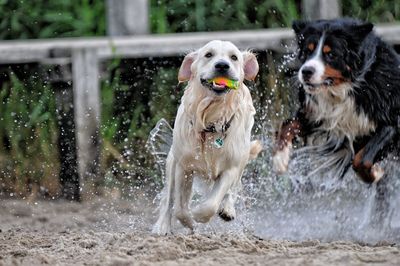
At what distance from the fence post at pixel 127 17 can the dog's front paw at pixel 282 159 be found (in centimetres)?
223

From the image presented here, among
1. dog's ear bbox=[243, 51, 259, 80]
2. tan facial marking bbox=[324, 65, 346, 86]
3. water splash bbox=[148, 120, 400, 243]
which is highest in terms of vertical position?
dog's ear bbox=[243, 51, 259, 80]

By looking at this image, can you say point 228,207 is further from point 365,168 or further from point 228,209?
point 365,168

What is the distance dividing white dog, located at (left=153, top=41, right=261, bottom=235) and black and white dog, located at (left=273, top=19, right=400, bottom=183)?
0.57 m

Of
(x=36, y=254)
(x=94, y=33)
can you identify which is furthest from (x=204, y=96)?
(x=94, y=33)

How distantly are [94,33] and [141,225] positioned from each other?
247 centimetres

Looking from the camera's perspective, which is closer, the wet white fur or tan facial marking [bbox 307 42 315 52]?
the wet white fur

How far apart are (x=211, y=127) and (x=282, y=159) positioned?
82 centimetres

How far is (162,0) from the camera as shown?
938cm

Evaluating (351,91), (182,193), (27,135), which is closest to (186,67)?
(182,193)

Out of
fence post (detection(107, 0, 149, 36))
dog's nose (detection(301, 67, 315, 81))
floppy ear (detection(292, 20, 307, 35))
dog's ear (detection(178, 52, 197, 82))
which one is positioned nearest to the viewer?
dog's ear (detection(178, 52, 197, 82))

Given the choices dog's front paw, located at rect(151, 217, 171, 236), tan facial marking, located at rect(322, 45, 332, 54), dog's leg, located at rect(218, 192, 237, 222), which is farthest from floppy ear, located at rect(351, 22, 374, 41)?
dog's front paw, located at rect(151, 217, 171, 236)

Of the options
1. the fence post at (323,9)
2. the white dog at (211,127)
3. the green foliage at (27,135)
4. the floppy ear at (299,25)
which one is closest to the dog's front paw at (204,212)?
the white dog at (211,127)

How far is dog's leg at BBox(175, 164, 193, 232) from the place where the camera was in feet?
20.6

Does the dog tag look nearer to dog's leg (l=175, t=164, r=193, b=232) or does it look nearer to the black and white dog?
dog's leg (l=175, t=164, r=193, b=232)
